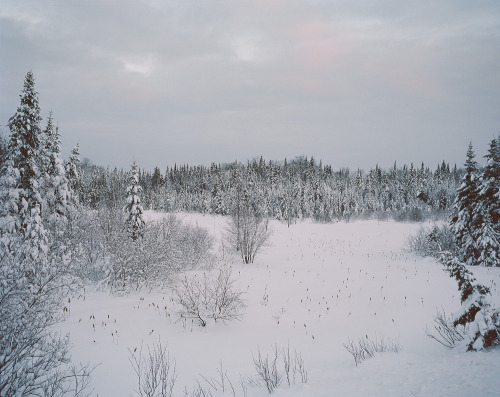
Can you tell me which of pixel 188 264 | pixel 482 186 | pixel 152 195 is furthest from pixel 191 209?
pixel 482 186

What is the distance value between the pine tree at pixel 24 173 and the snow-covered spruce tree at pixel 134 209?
575cm

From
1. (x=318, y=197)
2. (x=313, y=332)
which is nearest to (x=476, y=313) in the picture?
(x=313, y=332)

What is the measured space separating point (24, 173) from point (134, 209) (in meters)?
7.16

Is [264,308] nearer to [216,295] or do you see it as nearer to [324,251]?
[216,295]

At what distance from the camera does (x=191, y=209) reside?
89562mm

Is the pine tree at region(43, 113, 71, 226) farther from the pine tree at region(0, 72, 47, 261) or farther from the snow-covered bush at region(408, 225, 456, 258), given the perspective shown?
the snow-covered bush at region(408, 225, 456, 258)

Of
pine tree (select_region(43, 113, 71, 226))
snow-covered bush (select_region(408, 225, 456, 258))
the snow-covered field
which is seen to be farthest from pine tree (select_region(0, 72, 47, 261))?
snow-covered bush (select_region(408, 225, 456, 258))

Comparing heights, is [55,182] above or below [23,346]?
above

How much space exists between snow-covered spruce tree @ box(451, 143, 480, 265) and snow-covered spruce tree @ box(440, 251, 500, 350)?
1886 cm

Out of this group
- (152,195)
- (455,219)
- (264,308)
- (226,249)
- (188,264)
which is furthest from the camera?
(152,195)

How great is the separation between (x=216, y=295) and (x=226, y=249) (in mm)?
13053

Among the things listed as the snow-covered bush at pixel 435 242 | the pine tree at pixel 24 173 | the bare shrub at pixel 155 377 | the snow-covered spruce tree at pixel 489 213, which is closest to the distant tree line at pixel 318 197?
the snow-covered bush at pixel 435 242

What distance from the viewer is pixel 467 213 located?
69.2ft

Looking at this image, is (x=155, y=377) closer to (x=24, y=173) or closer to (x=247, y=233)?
(x=24, y=173)
